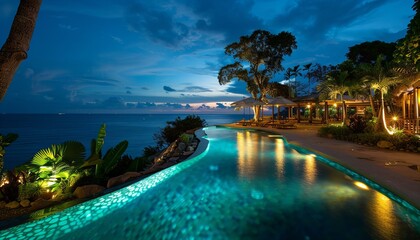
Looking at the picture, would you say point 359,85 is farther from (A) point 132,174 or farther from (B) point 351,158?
(A) point 132,174

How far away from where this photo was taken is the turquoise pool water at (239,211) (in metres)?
3.55

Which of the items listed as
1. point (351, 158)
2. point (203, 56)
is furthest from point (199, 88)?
point (351, 158)

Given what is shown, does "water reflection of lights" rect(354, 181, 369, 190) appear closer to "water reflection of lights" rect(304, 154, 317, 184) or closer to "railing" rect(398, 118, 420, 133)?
"water reflection of lights" rect(304, 154, 317, 184)

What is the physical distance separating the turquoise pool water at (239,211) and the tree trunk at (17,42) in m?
2.28

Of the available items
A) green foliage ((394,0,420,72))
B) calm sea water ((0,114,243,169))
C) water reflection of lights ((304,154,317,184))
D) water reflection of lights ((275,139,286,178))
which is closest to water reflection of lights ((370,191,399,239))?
water reflection of lights ((304,154,317,184))

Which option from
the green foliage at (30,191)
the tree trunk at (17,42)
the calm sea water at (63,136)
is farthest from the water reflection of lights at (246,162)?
the calm sea water at (63,136)

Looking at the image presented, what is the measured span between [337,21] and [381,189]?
58.2 meters

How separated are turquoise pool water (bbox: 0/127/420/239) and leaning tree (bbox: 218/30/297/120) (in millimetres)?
20887

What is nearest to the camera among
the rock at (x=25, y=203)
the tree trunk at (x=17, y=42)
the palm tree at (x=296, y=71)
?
the tree trunk at (x=17, y=42)

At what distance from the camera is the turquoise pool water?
3.55 meters

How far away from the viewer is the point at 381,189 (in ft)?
15.6

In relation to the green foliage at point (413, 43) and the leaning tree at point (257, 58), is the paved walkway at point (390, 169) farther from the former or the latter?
the leaning tree at point (257, 58)

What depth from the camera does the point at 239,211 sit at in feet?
14.0

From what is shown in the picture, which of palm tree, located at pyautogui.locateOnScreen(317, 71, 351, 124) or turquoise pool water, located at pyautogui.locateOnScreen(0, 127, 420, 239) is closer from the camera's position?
turquoise pool water, located at pyautogui.locateOnScreen(0, 127, 420, 239)
